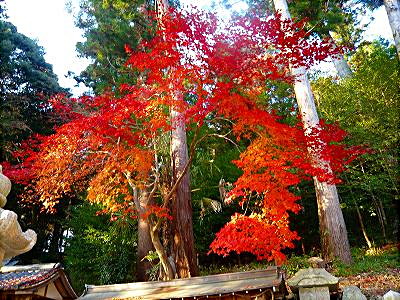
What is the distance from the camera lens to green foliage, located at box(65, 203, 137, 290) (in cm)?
1156

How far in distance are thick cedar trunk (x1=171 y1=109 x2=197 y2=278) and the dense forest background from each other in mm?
2029

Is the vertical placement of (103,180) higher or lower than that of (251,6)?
lower

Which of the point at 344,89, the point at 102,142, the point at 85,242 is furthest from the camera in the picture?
the point at 344,89

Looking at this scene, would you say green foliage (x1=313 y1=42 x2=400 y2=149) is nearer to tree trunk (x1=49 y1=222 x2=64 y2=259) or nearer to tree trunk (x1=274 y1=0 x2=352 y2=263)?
tree trunk (x1=274 y1=0 x2=352 y2=263)

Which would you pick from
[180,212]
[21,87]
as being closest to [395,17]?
[180,212]

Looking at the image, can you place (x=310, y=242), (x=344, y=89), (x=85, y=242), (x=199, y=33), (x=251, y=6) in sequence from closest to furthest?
1. (x=199, y=33)
2. (x=85, y=242)
3. (x=344, y=89)
4. (x=310, y=242)
5. (x=251, y=6)

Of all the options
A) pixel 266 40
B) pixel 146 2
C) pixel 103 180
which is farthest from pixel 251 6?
pixel 103 180

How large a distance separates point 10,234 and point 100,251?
10.1 metres

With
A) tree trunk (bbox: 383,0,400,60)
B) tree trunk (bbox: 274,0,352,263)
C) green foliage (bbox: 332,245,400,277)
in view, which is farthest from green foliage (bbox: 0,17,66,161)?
tree trunk (bbox: 383,0,400,60)

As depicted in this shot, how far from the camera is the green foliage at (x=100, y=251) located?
1156cm

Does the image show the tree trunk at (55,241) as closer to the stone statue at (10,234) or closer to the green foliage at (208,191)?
the green foliage at (208,191)

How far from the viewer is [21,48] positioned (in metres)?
18.2

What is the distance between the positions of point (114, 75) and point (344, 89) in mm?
9649

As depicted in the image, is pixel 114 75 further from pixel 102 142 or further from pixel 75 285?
pixel 75 285
